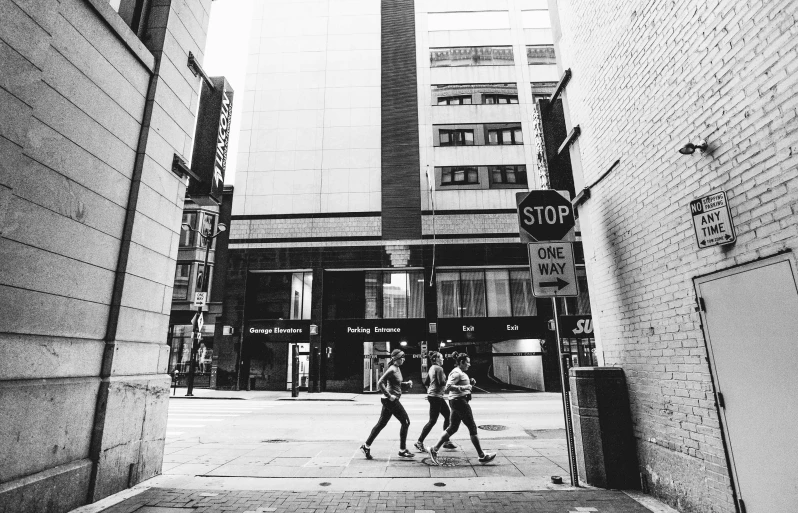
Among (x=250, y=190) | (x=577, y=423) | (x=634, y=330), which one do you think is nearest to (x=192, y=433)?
(x=577, y=423)

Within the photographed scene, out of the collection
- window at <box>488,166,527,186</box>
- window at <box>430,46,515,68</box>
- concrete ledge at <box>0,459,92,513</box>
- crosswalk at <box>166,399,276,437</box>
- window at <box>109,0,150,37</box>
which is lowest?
crosswalk at <box>166,399,276,437</box>

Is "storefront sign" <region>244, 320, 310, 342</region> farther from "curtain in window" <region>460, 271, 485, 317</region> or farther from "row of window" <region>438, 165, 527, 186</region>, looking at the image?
"row of window" <region>438, 165, 527, 186</region>

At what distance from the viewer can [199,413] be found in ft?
47.0

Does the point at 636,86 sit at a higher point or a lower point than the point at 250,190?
lower

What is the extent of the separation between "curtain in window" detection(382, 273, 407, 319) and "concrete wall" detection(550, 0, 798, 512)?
1844 cm

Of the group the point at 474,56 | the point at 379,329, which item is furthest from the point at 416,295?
the point at 474,56

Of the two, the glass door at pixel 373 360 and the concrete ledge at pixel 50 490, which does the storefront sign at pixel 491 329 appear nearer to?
the glass door at pixel 373 360

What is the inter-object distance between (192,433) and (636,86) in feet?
40.0

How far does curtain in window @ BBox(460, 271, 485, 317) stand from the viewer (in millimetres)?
25031

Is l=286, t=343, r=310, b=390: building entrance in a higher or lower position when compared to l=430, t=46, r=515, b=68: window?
lower

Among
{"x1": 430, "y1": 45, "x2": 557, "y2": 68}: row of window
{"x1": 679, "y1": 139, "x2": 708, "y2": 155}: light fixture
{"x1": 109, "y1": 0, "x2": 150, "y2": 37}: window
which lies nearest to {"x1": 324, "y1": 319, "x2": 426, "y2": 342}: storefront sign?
{"x1": 430, "y1": 45, "x2": 557, "y2": 68}: row of window

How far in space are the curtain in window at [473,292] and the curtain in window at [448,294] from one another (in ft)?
1.24

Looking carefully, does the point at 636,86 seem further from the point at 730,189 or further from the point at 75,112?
the point at 75,112

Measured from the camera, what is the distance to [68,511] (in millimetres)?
4598
